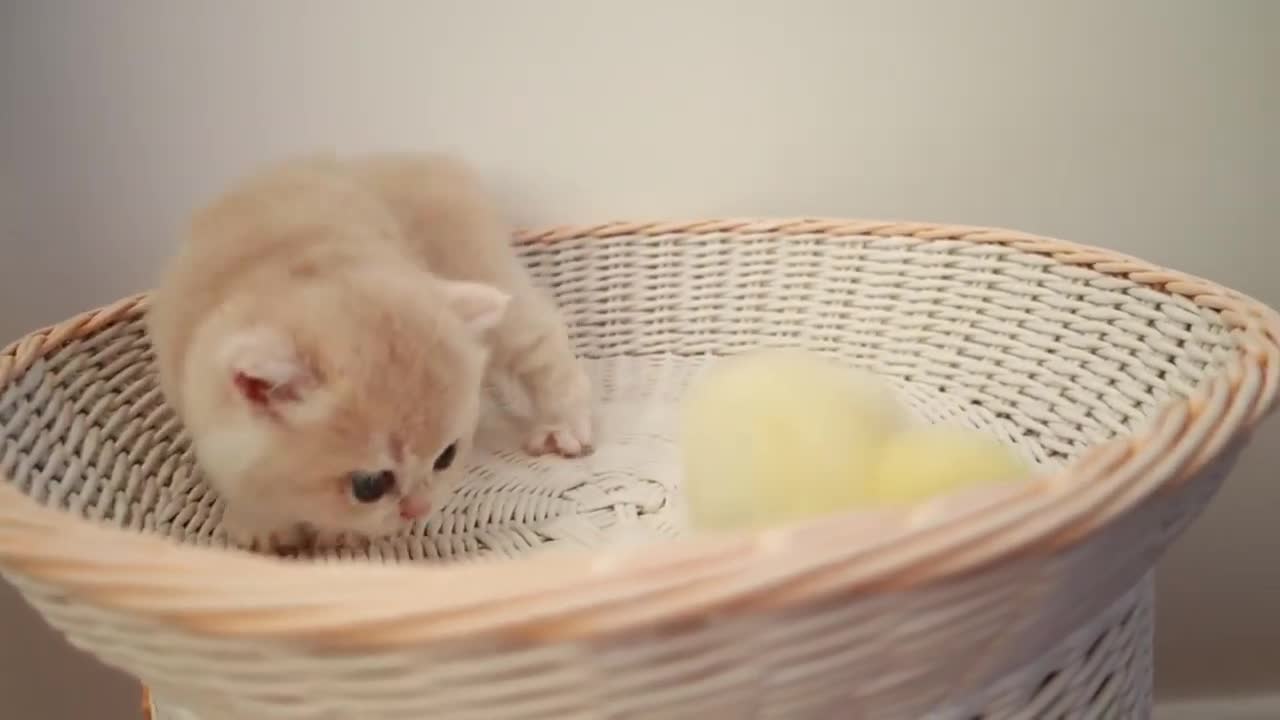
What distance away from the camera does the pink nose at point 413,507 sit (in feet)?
2.56

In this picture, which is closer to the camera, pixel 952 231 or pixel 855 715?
pixel 855 715

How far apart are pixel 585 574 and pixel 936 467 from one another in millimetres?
268

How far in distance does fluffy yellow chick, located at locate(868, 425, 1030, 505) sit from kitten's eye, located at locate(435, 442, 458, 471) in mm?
398

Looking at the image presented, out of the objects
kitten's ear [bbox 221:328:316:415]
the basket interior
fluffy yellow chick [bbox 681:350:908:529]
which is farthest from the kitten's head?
fluffy yellow chick [bbox 681:350:908:529]

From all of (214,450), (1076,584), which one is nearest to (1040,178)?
(1076,584)

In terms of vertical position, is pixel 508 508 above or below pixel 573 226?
below

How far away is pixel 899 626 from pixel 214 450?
1.87 feet

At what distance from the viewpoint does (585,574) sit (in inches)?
13.2

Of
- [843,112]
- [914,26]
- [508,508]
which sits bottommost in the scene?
[508,508]

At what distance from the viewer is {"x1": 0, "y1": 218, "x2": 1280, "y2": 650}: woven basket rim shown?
1.08 ft

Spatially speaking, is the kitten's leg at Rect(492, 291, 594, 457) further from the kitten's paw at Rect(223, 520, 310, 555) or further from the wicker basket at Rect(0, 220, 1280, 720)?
the wicker basket at Rect(0, 220, 1280, 720)

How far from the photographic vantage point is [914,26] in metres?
1.13

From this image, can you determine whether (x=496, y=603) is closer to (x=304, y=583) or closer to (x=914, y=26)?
(x=304, y=583)

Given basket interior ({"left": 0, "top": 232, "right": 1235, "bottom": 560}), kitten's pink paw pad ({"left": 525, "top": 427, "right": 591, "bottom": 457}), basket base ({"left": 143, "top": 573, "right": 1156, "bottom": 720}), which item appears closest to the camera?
basket base ({"left": 143, "top": 573, "right": 1156, "bottom": 720})
